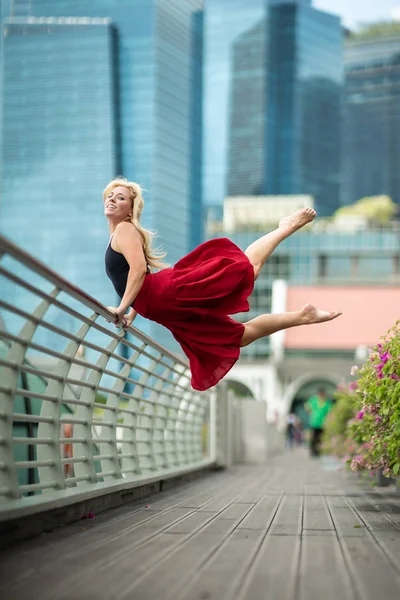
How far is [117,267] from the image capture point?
6.14m

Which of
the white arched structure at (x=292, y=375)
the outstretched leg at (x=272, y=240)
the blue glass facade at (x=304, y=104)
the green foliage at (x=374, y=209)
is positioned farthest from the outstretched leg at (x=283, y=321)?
the blue glass facade at (x=304, y=104)

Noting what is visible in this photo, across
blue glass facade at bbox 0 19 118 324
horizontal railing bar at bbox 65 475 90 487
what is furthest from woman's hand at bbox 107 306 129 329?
blue glass facade at bbox 0 19 118 324

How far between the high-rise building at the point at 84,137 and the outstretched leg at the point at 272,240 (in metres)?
127

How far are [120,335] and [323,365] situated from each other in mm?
57958

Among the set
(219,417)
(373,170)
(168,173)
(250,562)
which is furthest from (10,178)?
(250,562)

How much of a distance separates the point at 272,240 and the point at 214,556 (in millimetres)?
2544

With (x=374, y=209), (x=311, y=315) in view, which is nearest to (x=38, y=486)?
(x=311, y=315)

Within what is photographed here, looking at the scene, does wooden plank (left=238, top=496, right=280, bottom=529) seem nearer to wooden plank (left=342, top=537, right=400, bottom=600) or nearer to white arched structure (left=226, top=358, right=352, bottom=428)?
wooden plank (left=342, top=537, right=400, bottom=600)

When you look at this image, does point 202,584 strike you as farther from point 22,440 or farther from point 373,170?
point 373,170

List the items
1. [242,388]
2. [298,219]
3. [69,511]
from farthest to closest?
[242,388], [298,219], [69,511]

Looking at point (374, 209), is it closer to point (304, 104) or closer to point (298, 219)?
point (304, 104)

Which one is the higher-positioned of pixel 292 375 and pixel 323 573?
pixel 292 375

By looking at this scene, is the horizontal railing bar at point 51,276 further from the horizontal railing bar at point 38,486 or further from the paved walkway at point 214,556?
the paved walkway at point 214,556

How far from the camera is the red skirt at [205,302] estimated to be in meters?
6.14
